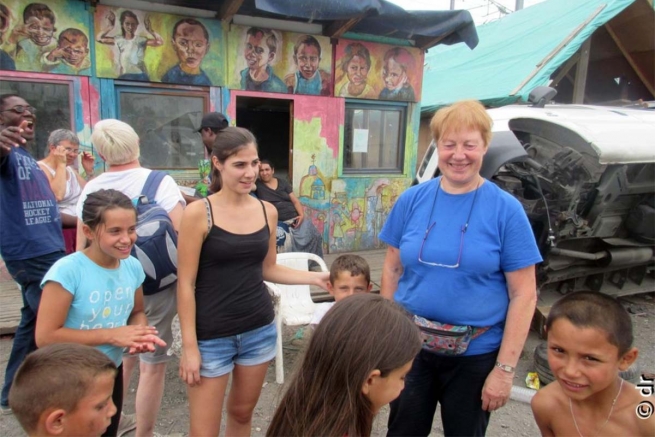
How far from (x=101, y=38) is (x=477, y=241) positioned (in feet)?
17.1

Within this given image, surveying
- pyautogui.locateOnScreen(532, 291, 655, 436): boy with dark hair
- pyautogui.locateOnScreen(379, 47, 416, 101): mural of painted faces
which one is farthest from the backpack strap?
pyautogui.locateOnScreen(379, 47, 416, 101): mural of painted faces

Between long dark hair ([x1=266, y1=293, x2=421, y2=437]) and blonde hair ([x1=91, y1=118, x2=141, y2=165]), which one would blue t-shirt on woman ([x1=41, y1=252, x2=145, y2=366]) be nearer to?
blonde hair ([x1=91, y1=118, x2=141, y2=165])

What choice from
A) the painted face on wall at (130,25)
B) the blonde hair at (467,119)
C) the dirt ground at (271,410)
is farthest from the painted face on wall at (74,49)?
the blonde hair at (467,119)

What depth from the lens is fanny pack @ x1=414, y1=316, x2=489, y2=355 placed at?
1781mm

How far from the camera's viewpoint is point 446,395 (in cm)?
194

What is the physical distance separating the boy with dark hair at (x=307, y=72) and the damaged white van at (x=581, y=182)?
8.33ft

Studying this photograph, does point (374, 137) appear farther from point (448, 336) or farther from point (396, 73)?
point (448, 336)

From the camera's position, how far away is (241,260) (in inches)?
78.2

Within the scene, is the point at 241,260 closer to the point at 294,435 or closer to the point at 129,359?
the point at 294,435

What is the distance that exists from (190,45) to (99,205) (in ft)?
14.1

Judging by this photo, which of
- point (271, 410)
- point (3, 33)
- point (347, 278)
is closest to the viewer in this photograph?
point (347, 278)

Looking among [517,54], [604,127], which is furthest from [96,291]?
[517,54]

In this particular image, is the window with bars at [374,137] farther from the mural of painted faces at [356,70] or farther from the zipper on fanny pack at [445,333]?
the zipper on fanny pack at [445,333]

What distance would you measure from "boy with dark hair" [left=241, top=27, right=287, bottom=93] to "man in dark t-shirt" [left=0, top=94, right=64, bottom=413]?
3503 millimetres
